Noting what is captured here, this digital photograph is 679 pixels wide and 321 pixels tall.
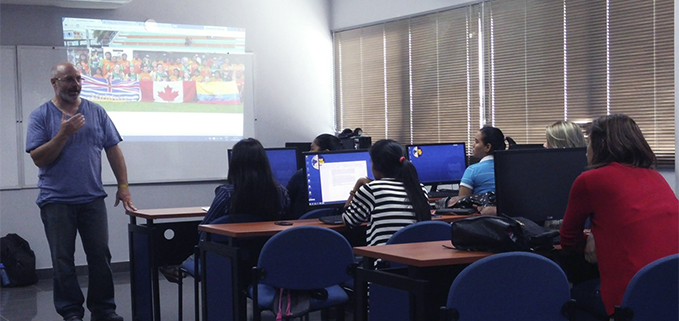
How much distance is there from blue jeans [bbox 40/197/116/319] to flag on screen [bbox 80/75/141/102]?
2.84m

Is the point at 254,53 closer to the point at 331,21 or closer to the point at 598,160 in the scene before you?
the point at 331,21

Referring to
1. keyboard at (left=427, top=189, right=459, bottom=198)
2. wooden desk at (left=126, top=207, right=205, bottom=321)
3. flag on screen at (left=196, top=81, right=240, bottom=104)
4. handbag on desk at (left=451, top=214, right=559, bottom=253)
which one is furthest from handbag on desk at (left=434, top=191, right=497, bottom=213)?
flag on screen at (left=196, top=81, right=240, bottom=104)

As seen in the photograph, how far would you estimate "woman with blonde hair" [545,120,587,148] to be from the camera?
4.64 m

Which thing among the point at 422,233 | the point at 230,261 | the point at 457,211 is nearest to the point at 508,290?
the point at 422,233

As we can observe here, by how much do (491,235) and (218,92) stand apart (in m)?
5.44

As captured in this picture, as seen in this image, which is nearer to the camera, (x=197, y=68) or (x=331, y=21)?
(x=197, y=68)

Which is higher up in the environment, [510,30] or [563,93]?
[510,30]

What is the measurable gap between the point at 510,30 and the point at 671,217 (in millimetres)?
3954

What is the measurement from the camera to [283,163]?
576cm

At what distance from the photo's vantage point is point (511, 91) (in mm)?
6457

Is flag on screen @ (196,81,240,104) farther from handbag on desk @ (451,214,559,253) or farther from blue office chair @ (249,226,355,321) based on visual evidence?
handbag on desk @ (451,214,559,253)

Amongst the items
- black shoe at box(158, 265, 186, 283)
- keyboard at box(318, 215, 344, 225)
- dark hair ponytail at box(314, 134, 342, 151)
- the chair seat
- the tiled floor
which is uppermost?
dark hair ponytail at box(314, 134, 342, 151)

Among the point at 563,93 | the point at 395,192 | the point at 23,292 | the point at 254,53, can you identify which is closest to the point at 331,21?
the point at 254,53

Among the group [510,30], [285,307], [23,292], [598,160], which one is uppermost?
[510,30]
